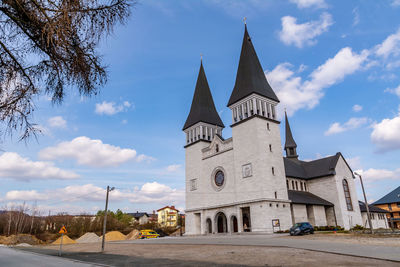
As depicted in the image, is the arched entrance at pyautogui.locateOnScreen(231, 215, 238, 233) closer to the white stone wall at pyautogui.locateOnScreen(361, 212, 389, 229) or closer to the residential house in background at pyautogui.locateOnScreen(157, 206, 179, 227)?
the white stone wall at pyautogui.locateOnScreen(361, 212, 389, 229)

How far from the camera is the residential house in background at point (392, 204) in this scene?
6016 cm

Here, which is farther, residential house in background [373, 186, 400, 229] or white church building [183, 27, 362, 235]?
residential house in background [373, 186, 400, 229]

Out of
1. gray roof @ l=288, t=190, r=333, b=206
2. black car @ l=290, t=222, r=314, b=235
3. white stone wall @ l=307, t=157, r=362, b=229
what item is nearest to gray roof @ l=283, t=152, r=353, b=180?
white stone wall @ l=307, t=157, r=362, b=229

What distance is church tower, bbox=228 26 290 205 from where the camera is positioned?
109 ft

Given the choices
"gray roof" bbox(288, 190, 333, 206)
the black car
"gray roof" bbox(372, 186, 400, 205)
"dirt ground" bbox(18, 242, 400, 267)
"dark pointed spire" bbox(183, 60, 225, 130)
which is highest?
"dark pointed spire" bbox(183, 60, 225, 130)

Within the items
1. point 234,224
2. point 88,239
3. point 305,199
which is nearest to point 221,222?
point 234,224

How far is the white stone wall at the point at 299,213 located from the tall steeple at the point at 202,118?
653 inches

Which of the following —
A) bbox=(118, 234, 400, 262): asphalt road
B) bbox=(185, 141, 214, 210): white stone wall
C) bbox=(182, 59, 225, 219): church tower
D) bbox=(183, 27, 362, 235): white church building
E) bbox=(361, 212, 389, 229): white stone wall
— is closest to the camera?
bbox=(118, 234, 400, 262): asphalt road

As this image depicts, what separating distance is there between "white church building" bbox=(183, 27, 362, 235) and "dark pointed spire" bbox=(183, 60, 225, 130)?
0.21 metres

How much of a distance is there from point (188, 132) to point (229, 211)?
1621 centimetres

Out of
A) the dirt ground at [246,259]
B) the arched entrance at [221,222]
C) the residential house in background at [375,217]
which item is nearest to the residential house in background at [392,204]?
the residential house in background at [375,217]

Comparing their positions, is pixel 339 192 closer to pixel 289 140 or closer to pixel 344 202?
pixel 344 202

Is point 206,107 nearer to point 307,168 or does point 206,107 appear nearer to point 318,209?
point 307,168

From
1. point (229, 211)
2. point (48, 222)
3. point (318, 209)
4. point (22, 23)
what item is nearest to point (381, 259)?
point (22, 23)
